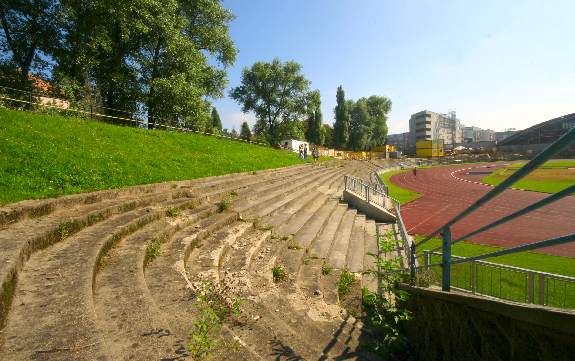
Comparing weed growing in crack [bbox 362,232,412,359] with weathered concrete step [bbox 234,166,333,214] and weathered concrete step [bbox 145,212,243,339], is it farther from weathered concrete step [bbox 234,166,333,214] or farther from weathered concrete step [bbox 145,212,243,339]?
weathered concrete step [bbox 234,166,333,214]

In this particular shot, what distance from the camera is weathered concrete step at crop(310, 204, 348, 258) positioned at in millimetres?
8430

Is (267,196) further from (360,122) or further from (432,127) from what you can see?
(432,127)

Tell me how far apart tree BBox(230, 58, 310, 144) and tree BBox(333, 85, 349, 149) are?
26.8 meters

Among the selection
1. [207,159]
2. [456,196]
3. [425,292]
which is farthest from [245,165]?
[456,196]

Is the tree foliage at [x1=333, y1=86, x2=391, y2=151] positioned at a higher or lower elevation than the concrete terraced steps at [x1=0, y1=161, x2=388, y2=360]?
higher

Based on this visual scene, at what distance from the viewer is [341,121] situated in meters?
79.8

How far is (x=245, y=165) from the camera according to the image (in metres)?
17.9

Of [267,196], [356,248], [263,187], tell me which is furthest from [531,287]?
[263,187]

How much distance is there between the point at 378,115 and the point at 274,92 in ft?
157

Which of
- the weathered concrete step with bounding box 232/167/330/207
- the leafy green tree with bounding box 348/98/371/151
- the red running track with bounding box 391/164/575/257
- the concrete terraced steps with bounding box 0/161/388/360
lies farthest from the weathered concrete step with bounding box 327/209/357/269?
the leafy green tree with bounding box 348/98/371/151

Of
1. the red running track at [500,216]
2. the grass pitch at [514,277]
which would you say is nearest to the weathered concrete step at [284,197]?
the grass pitch at [514,277]

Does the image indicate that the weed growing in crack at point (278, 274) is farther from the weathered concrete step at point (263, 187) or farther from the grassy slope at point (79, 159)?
the grassy slope at point (79, 159)

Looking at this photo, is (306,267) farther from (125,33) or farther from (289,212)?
(125,33)

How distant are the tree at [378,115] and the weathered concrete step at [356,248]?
269ft
